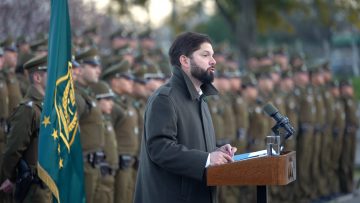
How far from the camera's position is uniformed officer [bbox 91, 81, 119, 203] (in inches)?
355

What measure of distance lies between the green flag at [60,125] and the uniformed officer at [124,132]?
9.63 ft

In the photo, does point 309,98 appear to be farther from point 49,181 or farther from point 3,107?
point 49,181

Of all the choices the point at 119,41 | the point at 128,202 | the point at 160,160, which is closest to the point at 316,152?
the point at 119,41

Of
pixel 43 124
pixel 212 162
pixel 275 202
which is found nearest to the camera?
pixel 212 162

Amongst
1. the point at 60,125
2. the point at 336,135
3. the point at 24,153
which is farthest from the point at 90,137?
the point at 336,135

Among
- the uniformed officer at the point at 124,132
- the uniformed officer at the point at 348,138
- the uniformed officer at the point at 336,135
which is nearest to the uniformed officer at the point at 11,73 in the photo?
the uniformed officer at the point at 124,132

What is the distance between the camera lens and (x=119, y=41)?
1437 centimetres

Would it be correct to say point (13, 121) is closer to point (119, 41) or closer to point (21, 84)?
point (21, 84)

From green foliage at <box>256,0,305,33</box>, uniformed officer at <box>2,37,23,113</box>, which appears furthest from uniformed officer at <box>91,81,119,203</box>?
green foliage at <box>256,0,305,33</box>

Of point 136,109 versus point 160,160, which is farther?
point 136,109

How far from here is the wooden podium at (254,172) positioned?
5336 millimetres

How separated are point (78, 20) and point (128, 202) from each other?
7.30 meters

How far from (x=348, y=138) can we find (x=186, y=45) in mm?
10554

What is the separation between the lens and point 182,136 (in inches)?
226
